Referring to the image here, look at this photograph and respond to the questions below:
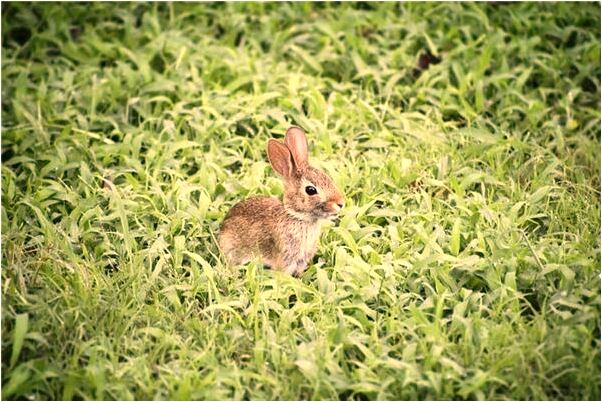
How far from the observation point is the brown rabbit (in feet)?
16.3

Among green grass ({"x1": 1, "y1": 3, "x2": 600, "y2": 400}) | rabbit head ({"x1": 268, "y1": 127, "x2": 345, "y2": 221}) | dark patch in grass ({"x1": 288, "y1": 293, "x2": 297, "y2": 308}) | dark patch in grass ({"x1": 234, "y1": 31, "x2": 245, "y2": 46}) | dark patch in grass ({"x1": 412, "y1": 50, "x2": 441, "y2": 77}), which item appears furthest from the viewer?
dark patch in grass ({"x1": 234, "y1": 31, "x2": 245, "y2": 46})

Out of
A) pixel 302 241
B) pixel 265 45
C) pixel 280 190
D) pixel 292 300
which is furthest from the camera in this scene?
pixel 265 45

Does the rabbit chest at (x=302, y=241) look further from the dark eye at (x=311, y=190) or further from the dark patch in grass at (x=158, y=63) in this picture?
the dark patch in grass at (x=158, y=63)

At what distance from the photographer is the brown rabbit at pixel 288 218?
16.3 ft

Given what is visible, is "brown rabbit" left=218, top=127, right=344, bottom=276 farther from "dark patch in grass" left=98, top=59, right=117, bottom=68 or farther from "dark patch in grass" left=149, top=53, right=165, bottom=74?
"dark patch in grass" left=98, top=59, right=117, bottom=68

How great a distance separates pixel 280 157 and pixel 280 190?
640 mm

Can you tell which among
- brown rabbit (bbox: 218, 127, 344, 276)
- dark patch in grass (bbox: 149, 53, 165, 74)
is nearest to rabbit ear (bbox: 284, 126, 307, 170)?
brown rabbit (bbox: 218, 127, 344, 276)

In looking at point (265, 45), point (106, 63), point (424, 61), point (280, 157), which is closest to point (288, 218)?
point (280, 157)

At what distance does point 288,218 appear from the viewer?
507 centimetres

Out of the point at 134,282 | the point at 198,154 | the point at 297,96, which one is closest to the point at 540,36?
the point at 297,96

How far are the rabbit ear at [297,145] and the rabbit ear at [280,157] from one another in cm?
3

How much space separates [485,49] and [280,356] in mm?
3638

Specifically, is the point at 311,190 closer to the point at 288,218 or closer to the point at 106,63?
the point at 288,218

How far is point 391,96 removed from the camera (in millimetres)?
6871
